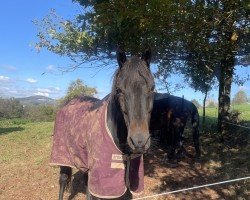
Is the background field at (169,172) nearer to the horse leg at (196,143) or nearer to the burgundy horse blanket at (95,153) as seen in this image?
the horse leg at (196,143)

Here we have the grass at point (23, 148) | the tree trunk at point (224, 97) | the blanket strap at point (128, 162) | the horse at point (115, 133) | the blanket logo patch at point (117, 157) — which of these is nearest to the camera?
the horse at point (115, 133)

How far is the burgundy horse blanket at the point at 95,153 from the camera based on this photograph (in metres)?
4.14

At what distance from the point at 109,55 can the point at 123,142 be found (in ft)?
22.8

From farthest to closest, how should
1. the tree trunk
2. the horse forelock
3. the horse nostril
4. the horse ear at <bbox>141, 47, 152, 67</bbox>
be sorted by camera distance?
1. the tree trunk
2. the horse ear at <bbox>141, 47, 152, 67</bbox>
3. the horse forelock
4. the horse nostril

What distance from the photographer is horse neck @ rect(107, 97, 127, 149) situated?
400 cm

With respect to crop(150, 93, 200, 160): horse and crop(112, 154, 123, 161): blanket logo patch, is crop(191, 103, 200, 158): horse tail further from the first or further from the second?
crop(112, 154, 123, 161): blanket logo patch

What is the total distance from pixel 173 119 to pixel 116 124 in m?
5.63

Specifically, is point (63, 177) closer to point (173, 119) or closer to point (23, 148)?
point (173, 119)

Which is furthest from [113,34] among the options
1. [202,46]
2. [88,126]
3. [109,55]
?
[88,126]

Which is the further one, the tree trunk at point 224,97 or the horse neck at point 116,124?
the tree trunk at point 224,97

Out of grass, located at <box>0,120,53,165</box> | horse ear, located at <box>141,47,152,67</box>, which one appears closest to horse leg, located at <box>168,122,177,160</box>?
grass, located at <box>0,120,53,165</box>

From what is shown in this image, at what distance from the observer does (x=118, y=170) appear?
420 cm

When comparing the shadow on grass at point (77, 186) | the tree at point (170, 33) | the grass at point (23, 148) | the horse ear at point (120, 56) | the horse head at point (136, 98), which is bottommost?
the shadow on grass at point (77, 186)

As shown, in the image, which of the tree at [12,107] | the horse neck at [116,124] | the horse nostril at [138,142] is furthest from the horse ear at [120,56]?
the tree at [12,107]
